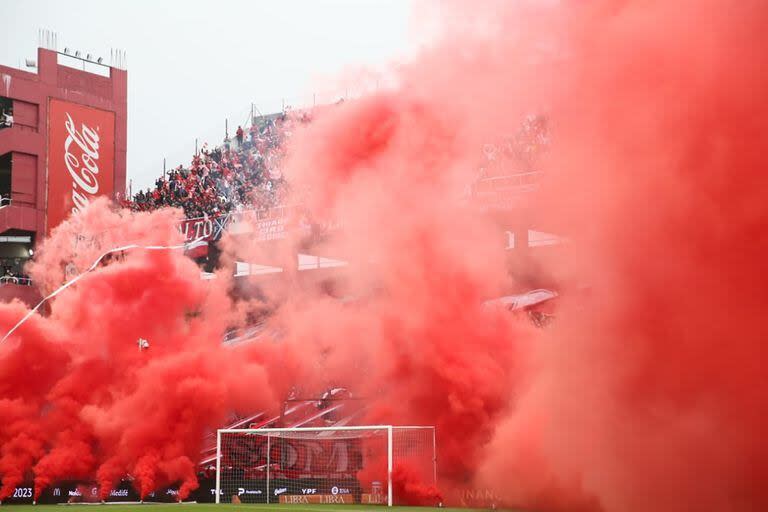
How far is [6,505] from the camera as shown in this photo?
23.8 m

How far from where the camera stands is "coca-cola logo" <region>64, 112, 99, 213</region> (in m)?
40.1

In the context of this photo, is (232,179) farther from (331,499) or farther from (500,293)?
(331,499)

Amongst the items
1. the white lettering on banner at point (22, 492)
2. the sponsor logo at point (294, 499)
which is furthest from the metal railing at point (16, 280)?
the sponsor logo at point (294, 499)

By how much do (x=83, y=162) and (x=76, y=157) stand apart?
36cm

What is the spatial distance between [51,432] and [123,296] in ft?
12.9

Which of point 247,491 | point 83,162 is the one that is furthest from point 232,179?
point 247,491

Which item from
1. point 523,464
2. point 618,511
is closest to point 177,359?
point 523,464

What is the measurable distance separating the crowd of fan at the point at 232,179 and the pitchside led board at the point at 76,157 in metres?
3.65

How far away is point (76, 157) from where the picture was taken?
40344 mm

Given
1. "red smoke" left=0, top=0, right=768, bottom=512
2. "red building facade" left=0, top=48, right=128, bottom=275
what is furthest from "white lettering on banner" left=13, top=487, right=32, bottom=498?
"red building facade" left=0, top=48, right=128, bottom=275

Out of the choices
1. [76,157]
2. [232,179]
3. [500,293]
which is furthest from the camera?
[76,157]

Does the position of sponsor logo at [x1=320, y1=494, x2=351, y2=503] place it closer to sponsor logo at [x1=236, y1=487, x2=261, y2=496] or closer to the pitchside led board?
sponsor logo at [x1=236, y1=487, x2=261, y2=496]

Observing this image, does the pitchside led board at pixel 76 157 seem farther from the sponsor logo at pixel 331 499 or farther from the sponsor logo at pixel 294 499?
the sponsor logo at pixel 331 499

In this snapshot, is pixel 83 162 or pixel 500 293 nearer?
pixel 500 293
